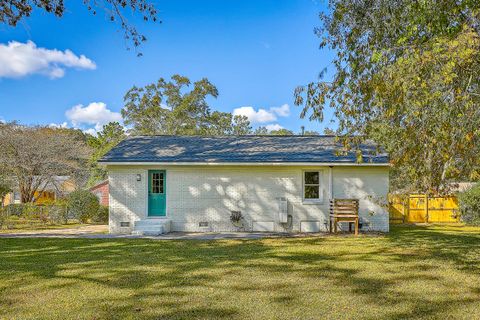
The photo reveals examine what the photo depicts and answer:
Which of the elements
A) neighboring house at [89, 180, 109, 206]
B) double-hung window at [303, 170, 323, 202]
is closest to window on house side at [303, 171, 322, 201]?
double-hung window at [303, 170, 323, 202]

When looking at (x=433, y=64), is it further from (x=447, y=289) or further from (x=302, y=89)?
(x=447, y=289)

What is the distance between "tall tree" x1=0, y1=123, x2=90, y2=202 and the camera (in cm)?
2469

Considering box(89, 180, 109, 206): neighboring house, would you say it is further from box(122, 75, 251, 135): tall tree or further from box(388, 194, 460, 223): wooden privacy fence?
box(388, 194, 460, 223): wooden privacy fence

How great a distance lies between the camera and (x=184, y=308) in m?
5.61

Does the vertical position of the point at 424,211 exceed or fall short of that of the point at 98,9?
it falls short

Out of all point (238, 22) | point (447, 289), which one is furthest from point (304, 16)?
point (447, 289)

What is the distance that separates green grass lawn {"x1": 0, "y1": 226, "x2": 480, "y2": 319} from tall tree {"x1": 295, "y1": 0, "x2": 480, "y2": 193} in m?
2.05

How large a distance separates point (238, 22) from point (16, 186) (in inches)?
807

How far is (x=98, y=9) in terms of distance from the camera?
276 inches

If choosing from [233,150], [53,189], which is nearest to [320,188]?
[233,150]

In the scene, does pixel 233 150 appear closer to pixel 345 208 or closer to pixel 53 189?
pixel 345 208

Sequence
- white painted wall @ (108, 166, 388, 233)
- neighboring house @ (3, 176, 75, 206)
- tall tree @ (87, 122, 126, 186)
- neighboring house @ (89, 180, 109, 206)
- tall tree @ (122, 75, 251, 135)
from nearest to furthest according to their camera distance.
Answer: white painted wall @ (108, 166, 388, 233)
neighboring house @ (3, 176, 75, 206)
neighboring house @ (89, 180, 109, 206)
tall tree @ (87, 122, 126, 186)
tall tree @ (122, 75, 251, 135)

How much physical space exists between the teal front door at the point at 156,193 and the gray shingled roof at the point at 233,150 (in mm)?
696

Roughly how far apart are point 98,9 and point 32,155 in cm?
2090
